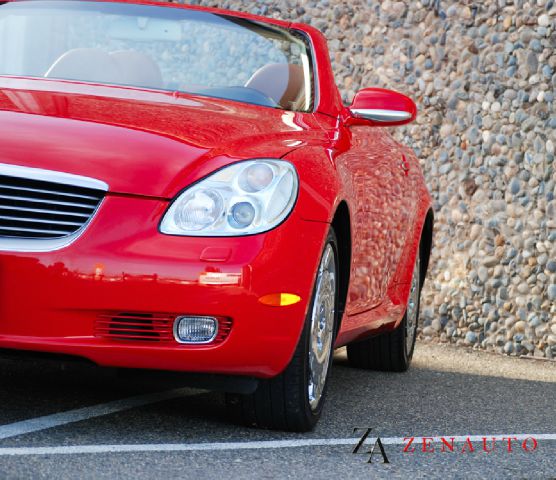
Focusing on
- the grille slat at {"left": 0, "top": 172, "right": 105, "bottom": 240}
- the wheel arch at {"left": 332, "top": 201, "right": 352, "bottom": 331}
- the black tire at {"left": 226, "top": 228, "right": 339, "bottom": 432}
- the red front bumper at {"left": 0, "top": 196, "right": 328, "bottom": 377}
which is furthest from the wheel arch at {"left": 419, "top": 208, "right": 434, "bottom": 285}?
the grille slat at {"left": 0, "top": 172, "right": 105, "bottom": 240}

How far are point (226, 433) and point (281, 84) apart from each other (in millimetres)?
1657

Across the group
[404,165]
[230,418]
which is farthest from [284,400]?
[404,165]

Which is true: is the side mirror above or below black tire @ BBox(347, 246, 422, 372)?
above

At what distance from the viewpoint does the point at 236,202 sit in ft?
14.0

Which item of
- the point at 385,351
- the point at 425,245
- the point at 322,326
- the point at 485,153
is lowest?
the point at 385,351

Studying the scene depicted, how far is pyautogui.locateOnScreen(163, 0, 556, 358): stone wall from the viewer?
30.9 ft

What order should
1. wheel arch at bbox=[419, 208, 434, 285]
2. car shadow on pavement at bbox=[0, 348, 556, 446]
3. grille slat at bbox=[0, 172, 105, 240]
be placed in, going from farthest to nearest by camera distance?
wheel arch at bbox=[419, 208, 434, 285] < car shadow on pavement at bbox=[0, 348, 556, 446] < grille slat at bbox=[0, 172, 105, 240]

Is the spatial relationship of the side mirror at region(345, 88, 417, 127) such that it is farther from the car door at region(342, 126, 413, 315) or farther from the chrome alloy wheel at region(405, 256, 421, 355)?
the chrome alloy wheel at region(405, 256, 421, 355)

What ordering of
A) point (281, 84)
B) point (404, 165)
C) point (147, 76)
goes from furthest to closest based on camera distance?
point (404, 165)
point (281, 84)
point (147, 76)

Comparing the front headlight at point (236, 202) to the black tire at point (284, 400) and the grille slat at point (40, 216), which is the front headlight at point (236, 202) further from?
the black tire at point (284, 400)

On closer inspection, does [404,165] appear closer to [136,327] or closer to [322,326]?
[322,326]

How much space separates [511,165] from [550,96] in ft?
1.77

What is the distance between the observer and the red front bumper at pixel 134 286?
4082 millimetres

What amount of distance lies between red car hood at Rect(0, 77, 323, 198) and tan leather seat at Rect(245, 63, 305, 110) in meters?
0.57
